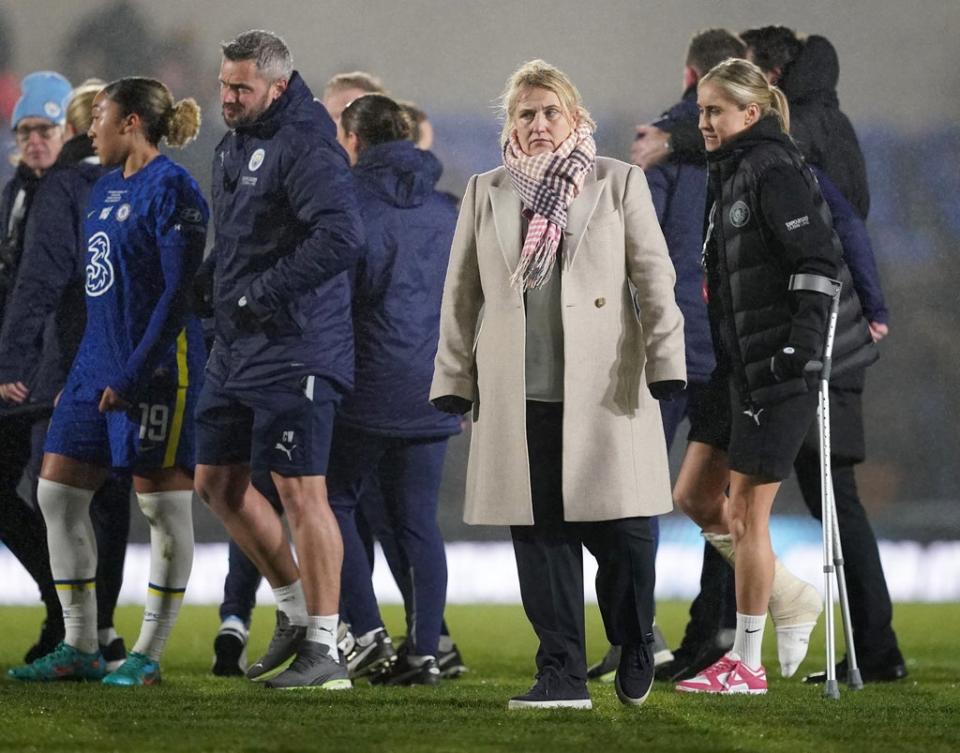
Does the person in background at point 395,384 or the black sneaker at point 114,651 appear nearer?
the person in background at point 395,384

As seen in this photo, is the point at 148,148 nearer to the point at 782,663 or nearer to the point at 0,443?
the point at 0,443

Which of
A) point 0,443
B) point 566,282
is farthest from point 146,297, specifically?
point 566,282

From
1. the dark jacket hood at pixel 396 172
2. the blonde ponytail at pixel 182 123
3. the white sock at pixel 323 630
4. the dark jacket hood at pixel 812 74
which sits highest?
the dark jacket hood at pixel 812 74

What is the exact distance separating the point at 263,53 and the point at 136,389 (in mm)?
995

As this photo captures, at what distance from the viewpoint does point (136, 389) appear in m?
4.98

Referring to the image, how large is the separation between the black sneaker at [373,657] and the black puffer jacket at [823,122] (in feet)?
6.30

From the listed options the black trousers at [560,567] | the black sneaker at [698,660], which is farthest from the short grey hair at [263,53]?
the black sneaker at [698,660]

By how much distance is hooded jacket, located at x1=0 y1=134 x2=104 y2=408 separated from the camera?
555 cm

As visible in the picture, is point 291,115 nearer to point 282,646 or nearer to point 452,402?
point 452,402

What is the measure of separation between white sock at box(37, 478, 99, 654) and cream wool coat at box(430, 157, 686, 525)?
4.79 ft

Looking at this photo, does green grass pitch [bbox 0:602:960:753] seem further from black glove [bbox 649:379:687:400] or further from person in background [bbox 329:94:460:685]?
black glove [bbox 649:379:687:400]

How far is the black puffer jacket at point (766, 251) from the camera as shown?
14.6ft

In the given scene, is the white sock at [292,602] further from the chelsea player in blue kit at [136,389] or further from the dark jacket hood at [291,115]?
the dark jacket hood at [291,115]

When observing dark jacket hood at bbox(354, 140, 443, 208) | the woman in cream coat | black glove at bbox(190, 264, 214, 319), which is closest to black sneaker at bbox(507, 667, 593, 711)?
the woman in cream coat
